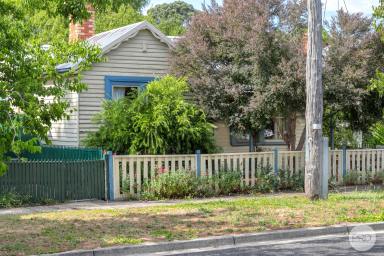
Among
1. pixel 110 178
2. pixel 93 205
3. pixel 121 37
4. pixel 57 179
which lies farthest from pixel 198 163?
pixel 121 37

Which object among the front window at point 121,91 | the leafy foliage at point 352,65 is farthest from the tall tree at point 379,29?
the front window at point 121,91

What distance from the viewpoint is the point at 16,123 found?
7508 millimetres

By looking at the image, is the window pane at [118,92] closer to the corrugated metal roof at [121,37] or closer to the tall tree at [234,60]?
the corrugated metal roof at [121,37]

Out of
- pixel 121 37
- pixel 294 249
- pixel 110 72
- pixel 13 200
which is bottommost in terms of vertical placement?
pixel 294 249

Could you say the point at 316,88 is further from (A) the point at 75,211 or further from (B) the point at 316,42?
(A) the point at 75,211

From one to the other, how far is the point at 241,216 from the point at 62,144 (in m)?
8.94

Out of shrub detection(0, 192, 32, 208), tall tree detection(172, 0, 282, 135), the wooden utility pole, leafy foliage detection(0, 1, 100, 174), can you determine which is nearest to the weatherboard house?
tall tree detection(172, 0, 282, 135)

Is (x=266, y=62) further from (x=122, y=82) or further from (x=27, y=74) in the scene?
(x=27, y=74)

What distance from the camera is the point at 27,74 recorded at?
929 cm

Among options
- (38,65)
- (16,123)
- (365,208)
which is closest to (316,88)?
(365,208)

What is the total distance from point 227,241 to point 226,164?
588 cm

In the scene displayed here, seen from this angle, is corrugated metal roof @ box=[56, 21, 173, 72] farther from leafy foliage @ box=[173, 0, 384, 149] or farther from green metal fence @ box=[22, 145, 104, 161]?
green metal fence @ box=[22, 145, 104, 161]

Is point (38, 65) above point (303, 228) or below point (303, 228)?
above

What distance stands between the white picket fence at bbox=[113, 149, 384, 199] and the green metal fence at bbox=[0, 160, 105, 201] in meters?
0.46
